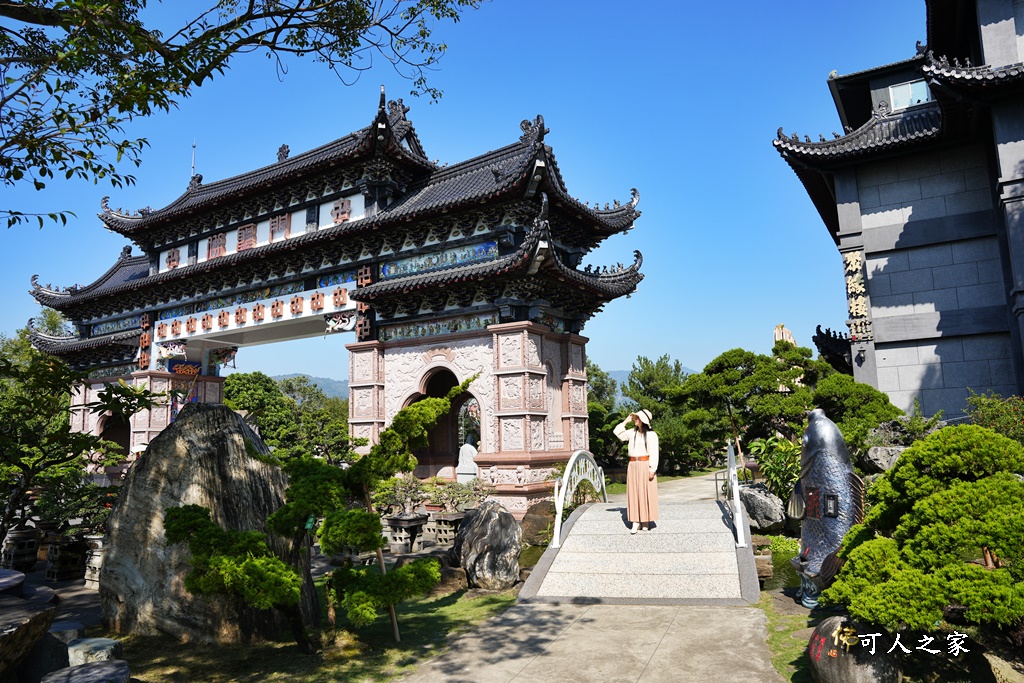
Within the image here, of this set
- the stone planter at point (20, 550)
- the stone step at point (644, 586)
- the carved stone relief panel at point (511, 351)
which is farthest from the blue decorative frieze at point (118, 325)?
the stone step at point (644, 586)

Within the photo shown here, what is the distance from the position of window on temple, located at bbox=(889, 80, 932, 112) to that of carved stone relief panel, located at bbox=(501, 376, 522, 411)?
42.0ft

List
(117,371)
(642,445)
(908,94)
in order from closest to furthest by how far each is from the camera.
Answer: (642,445), (908,94), (117,371)

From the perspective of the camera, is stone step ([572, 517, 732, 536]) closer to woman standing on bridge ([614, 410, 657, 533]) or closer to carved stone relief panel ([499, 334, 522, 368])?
woman standing on bridge ([614, 410, 657, 533])

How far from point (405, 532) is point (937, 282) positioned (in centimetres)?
1393

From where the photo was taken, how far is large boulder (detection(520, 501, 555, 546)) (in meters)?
12.2

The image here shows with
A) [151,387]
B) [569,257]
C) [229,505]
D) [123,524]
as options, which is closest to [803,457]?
[229,505]

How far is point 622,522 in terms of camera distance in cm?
1020

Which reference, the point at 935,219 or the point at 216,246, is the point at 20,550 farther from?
the point at 935,219

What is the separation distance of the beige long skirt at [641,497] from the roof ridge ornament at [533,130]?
8.36m

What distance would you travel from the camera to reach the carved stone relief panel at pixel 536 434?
14.9m

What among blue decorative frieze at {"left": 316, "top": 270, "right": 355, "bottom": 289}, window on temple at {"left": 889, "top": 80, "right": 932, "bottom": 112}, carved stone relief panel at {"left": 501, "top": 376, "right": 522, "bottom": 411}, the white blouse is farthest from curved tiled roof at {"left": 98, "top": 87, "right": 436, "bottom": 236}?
window on temple at {"left": 889, "top": 80, "right": 932, "bottom": 112}

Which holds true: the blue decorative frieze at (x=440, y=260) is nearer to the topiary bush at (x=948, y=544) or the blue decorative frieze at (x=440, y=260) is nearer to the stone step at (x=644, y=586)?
the stone step at (x=644, y=586)

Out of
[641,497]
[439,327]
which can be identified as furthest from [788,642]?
[439,327]

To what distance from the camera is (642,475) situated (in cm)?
950
